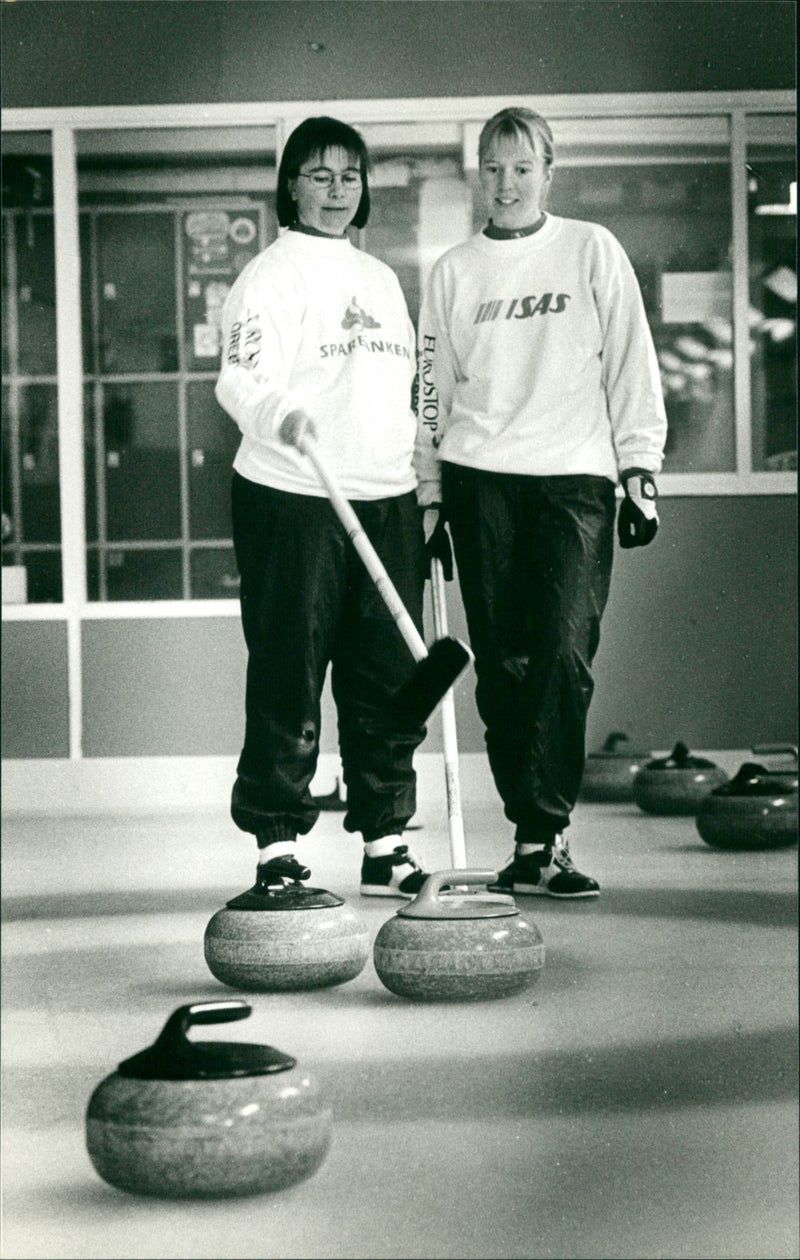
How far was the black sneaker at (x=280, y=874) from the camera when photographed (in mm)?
505

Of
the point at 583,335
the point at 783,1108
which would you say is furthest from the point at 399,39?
the point at 783,1108

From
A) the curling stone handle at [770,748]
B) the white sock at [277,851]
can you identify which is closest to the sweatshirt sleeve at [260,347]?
the white sock at [277,851]

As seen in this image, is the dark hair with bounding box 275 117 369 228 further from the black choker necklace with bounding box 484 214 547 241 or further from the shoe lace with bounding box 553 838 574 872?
the shoe lace with bounding box 553 838 574 872

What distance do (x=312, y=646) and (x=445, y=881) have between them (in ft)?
0.28

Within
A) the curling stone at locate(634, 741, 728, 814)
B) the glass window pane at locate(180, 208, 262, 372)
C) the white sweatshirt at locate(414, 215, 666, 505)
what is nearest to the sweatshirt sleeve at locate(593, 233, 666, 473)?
the white sweatshirt at locate(414, 215, 666, 505)

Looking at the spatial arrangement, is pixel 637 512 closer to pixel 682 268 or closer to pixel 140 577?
pixel 682 268

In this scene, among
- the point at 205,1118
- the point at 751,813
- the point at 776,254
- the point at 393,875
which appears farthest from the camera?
the point at 776,254

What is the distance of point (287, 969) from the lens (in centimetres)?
47

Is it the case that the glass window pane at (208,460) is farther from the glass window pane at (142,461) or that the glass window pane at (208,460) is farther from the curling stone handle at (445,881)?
the curling stone handle at (445,881)

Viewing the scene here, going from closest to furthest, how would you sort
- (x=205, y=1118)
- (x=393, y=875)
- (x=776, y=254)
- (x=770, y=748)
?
(x=205, y=1118)
(x=393, y=875)
(x=770, y=748)
(x=776, y=254)

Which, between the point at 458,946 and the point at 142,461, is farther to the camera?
the point at 142,461

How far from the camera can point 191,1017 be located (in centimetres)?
46

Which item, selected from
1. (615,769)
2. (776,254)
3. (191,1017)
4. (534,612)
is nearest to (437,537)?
(534,612)

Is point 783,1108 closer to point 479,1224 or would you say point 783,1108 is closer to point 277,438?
point 479,1224
